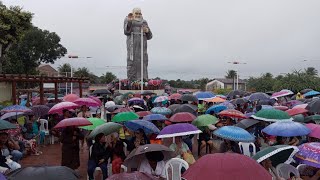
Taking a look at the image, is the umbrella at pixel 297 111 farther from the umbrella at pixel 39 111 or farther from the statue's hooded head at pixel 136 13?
the statue's hooded head at pixel 136 13

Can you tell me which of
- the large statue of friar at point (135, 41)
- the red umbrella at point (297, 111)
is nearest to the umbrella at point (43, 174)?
the red umbrella at point (297, 111)

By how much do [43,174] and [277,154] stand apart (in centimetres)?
300

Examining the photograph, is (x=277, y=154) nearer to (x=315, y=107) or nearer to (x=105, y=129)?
A: (x=105, y=129)

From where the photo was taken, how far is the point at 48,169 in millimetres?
3469

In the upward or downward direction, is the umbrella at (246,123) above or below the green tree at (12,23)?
below

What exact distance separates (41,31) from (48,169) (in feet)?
137

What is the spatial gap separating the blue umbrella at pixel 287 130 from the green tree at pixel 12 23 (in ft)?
49.2

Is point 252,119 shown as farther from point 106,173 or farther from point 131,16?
point 131,16

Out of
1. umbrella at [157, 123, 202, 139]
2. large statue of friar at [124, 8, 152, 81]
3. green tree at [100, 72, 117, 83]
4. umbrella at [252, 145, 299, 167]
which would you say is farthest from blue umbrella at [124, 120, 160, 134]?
green tree at [100, 72, 117, 83]

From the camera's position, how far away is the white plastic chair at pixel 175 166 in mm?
5367

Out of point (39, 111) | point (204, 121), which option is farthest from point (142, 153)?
point (39, 111)

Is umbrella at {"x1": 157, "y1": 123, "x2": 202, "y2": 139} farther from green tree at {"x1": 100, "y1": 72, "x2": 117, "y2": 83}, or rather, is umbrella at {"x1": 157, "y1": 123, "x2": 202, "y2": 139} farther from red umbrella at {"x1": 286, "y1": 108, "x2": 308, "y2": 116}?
green tree at {"x1": 100, "y1": 72, "x2": 117, "y2": 83}

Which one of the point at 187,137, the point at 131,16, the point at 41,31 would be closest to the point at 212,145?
the point at 187,137

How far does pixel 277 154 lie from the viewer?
16.1ft
